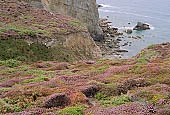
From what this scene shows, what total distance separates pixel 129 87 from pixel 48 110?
5.53 metres

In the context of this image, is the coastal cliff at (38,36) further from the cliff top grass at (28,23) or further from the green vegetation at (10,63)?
the green vegetation at (10,63)

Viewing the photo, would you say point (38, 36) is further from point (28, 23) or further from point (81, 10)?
point (81, 10)

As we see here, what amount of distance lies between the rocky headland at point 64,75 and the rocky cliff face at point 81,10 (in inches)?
732

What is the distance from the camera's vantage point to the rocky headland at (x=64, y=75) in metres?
11.8

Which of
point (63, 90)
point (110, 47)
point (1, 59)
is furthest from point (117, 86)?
point (110, 47)

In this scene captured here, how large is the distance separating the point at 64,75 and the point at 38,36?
728 inches

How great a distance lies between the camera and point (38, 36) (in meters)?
37.9

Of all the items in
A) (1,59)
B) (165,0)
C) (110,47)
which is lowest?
(110,47)

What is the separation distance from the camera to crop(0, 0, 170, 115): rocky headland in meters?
11.8

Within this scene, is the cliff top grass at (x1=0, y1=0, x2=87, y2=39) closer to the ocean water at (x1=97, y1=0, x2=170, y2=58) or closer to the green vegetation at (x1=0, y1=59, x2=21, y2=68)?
the green vegetation at (x1=0, y1=59, x2=21, y2=68)

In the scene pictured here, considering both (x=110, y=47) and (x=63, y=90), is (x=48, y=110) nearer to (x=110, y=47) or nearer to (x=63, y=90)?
(x=63, y=90)

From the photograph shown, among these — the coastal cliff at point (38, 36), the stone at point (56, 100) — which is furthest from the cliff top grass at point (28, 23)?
the stone at point (56, 100)

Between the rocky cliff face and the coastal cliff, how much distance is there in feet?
56.2

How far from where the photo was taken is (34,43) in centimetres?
3659
